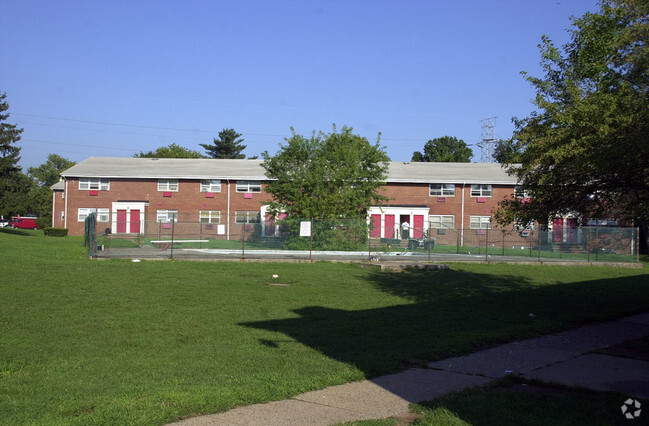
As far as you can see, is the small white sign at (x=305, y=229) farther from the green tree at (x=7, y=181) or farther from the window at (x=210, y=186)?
the green tree at (x=7, y=181)

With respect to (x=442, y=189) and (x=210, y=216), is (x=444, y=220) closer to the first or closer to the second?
(x=442, y=189)

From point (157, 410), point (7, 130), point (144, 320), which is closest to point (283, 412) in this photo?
point (157, 410)

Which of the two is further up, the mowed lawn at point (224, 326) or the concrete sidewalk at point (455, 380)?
the mowed lawn at point (224, 326)

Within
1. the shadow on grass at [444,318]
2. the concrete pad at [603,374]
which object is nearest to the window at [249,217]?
the shadow on grass at [444,318]

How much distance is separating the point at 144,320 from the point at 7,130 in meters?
56.1

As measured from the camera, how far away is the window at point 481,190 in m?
47.3

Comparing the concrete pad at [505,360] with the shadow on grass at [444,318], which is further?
the shadow on grass at [444,318]

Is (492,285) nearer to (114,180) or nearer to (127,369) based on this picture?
(127,369)

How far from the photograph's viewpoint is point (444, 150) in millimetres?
97812

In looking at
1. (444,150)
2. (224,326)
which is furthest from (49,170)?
(224,326)

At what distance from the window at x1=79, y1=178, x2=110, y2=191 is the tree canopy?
59.7 ft

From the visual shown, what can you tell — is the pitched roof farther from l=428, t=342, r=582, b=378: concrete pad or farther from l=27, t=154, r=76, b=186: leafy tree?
l=27, t=154, r=76, b=186: leafy tree

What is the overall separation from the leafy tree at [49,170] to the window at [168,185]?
269ft

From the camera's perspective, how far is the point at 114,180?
48281 millimetres
